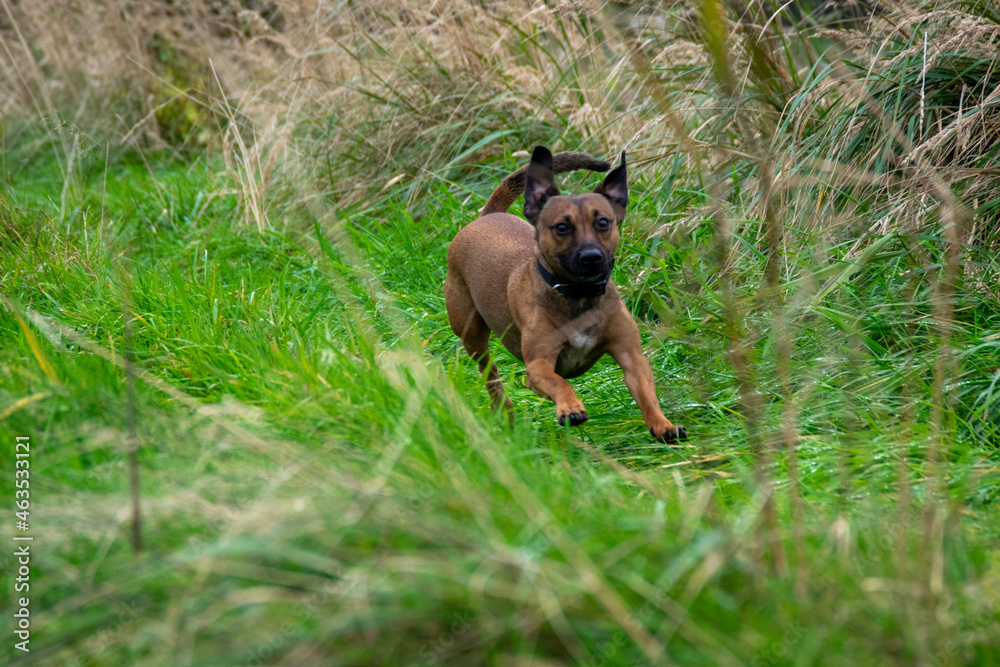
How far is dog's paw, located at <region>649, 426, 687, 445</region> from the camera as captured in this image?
3119mm

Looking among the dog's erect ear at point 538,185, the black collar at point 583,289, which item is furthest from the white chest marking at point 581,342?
the dog's erect ear at point 538,185

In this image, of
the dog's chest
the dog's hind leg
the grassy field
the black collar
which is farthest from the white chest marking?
the dog's hind leg

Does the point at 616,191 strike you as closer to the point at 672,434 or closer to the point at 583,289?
the point at 583,289

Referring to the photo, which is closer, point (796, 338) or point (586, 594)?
point (586, 594)

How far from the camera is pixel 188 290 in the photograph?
4.09 meters

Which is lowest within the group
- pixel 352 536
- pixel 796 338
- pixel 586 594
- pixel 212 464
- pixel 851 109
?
pixel 796 338

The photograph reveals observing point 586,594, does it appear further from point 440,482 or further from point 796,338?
point 796,338

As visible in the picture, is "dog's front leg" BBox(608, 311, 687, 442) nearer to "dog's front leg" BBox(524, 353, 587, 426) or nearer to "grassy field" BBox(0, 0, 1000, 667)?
"grassy field" BBox(0, 0, 1000, 667)

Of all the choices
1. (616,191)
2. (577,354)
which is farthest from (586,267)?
(616,191)

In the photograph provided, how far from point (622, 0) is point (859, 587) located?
3524 millimetres

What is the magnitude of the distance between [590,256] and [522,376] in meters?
1.12

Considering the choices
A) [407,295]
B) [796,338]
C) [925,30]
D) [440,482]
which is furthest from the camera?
[407,295]

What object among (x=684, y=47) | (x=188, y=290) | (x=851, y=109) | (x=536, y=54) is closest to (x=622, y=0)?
(x=684, y=47)

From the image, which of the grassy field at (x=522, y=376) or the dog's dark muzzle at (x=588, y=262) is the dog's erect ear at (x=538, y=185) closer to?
the dog's dark muzzle at (x=588, y=262)
